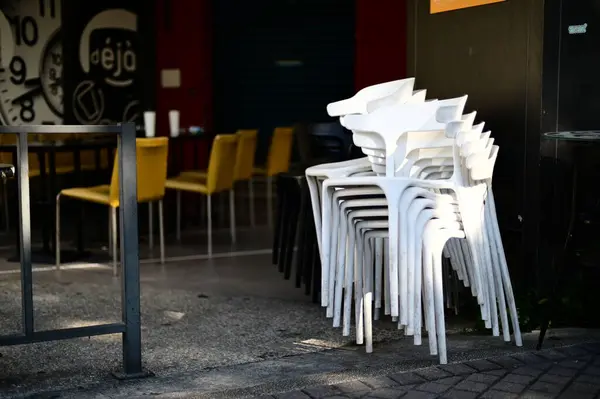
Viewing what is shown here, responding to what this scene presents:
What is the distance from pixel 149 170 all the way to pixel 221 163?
875 millimetres

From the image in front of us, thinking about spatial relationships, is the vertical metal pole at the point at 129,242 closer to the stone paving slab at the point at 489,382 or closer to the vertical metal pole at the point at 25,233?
the vertical metal pole at the point at 25,233

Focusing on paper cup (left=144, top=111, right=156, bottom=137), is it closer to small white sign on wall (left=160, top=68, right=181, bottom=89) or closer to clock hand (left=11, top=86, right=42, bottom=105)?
clock hand (left=11, top=86, right=42, bottom=105)

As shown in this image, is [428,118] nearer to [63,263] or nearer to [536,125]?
[536,125]

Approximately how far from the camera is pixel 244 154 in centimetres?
818

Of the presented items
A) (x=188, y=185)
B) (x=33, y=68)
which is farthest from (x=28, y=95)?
(x=188, y=185)

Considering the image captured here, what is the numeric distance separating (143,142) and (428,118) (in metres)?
2.78

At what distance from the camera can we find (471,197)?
4.03m

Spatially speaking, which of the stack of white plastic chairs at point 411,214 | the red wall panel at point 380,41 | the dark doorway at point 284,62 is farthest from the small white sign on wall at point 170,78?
the stack of white plastic chairs at point 411,214

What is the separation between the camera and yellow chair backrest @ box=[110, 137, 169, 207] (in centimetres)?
646

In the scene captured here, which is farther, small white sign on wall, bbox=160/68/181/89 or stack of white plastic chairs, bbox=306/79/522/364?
small white sign on wall, bbox=160/68/181/89

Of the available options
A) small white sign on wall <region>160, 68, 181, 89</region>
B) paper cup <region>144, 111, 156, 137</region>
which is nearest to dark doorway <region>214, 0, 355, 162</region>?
small white sign on wall <region>160, 68, 181, 89</region>

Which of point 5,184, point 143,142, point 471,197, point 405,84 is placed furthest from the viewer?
point 5,184

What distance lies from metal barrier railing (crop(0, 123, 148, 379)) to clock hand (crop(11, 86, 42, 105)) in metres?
5.76

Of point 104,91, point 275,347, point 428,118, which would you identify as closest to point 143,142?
point 275,347
